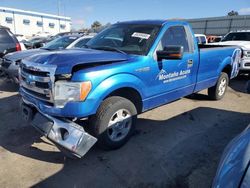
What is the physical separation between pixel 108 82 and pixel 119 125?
768 mm

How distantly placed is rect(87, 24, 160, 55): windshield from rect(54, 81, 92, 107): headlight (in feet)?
4.07

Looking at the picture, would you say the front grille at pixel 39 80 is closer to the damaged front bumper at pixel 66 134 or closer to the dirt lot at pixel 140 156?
the damaged front bumper at pixel 66 134

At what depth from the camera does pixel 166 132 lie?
4516mm

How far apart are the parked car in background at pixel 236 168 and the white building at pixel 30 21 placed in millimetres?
52559

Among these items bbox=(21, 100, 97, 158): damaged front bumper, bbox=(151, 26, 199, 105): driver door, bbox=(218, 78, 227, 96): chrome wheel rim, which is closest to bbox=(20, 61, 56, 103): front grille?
bbox=(21, 100, 97, 158): damaged front bumper

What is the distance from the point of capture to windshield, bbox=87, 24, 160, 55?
412 centimetres

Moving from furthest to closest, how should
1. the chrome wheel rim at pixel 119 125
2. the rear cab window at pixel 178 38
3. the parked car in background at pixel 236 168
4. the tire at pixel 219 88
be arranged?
the tire at pixel 219 88, the rear cab window at pixel 178 38, the chrome wheel rim at pixel 119 125, the parked car in background at pixel 236 168

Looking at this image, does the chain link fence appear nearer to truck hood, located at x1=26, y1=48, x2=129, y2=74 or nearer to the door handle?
the door handle

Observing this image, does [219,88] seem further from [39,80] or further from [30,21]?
[30,21]

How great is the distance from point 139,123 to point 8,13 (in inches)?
2196

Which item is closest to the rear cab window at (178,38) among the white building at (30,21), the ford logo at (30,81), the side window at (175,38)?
the side window at (175,38)

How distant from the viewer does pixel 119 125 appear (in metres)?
3.77

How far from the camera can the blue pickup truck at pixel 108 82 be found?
3.15 meters

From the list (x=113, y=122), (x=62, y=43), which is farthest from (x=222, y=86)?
(x=62, y=43)
